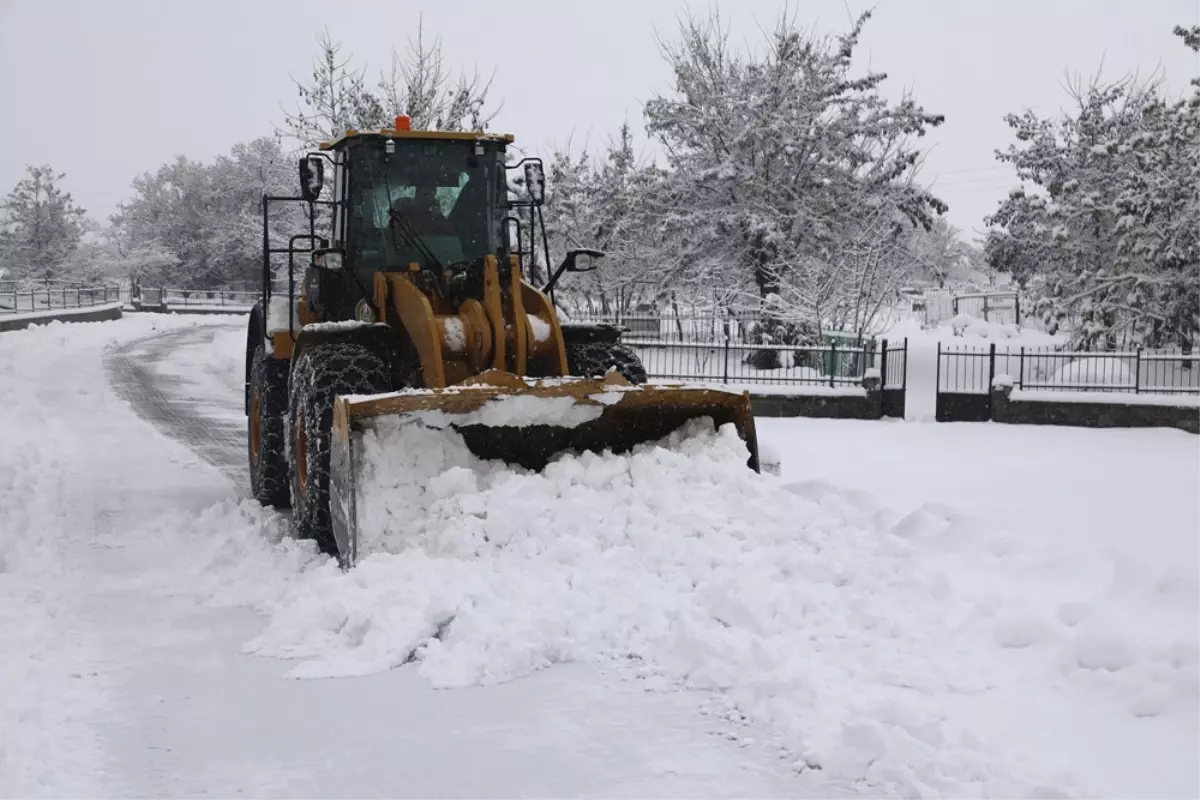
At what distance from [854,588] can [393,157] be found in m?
4.23

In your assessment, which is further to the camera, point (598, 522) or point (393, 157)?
point (393, 157)

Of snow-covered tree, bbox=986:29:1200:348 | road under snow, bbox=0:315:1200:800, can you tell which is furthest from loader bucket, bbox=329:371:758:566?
snow-covered tree, bbox=986:29:1200:348

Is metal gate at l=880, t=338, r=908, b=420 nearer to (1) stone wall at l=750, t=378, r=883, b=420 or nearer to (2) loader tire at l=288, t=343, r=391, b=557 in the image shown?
(1) stone wall at l=750, t=378, r=883, b=420

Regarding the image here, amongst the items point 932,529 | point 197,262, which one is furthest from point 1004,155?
point 197,262

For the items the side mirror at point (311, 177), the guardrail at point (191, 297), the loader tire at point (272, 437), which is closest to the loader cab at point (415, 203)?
the side mirror at point (311, 177)

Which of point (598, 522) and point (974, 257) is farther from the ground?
point (974, 257)

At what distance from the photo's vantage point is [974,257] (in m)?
94.1

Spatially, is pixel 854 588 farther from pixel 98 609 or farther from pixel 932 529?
pixel 98 609

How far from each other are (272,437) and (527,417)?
2.78 m

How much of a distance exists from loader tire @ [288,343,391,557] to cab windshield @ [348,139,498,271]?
34.3 inches

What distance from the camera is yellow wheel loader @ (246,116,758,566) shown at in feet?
21.8

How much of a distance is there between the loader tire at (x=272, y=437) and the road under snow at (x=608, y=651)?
43cm

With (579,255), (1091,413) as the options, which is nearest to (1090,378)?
(1091,413)

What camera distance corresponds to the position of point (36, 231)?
61.8 metres
